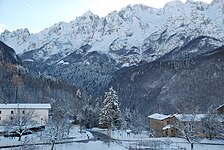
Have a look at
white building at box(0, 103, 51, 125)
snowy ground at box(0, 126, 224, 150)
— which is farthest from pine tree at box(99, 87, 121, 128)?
snowy ground at box(0, 126, 224, 150)

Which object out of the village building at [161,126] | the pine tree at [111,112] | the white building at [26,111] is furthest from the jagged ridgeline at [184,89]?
the white building at [26,111]

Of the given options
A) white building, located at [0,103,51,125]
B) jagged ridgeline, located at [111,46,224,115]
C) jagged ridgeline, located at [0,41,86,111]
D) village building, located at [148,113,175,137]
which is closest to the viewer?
white building, located at [0,103,51,125]

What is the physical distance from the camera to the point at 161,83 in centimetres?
19138

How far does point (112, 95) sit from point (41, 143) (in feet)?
84.6

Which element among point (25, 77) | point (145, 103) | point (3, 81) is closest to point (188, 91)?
point (145, 103)

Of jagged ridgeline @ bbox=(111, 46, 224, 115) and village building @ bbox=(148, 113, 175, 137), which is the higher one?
jagged ridgeline @ bbox=(111, 46, 224, 115)

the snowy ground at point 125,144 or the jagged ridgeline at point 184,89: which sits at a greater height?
the jagged ridgeline at point 184,89

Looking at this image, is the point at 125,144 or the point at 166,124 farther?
the point at 166,124

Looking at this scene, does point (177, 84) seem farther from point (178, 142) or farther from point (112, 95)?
point (178, 142)

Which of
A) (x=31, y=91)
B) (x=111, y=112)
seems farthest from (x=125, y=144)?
(x=31, y=91)

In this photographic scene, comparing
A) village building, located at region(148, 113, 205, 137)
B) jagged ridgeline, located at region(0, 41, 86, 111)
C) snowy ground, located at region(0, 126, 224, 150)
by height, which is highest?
jagged ridgeline, located at region(0, 41, 86, 111)

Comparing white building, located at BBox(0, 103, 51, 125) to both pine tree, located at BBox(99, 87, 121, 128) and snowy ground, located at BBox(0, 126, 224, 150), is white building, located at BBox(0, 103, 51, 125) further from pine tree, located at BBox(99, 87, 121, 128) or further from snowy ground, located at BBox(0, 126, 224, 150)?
snowy ground, located at BBox(0, 126, 224, 150)

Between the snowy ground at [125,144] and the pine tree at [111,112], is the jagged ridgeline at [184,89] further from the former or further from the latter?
the snowy ground at [125,144]

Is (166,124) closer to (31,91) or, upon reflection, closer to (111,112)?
(111,112)
